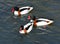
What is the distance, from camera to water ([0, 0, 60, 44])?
141 feet

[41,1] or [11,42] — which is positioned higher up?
[41,1]

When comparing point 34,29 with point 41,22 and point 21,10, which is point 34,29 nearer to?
point 41,22

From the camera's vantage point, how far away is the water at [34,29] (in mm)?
42969

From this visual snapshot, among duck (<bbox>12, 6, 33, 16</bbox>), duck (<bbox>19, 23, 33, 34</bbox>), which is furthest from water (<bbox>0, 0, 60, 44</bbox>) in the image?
duck (<bbox>12, 6, 33, 16</bbox>)

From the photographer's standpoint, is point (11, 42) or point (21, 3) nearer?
point (11, 42)

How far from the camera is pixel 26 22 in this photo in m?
47.6

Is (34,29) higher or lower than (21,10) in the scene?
lower

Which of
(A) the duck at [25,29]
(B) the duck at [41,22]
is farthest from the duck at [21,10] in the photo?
(A) the duck at [25,29]

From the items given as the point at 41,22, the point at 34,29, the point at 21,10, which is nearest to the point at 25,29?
the point at 34,29

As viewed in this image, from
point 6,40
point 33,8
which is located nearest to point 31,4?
point 33,8

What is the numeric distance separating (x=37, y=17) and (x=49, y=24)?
2666mm

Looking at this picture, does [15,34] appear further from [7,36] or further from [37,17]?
[37,17]

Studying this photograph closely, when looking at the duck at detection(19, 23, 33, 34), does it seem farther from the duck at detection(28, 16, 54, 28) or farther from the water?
the duck at detection(28, 16, 54, 28)

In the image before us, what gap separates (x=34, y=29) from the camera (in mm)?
46156
